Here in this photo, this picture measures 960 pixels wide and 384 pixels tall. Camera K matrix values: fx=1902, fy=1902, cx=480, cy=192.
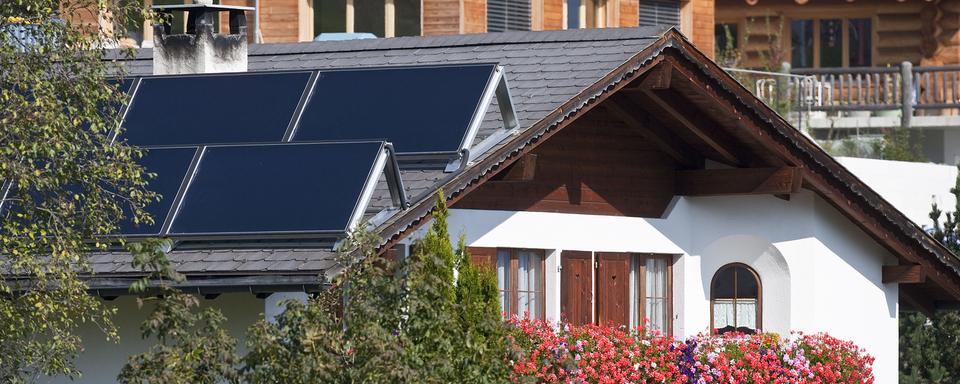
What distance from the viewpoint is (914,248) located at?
19922 millimetres

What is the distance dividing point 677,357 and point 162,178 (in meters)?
5.01

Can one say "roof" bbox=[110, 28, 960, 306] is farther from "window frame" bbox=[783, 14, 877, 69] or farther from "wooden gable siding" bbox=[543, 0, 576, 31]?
"window frame" bbox=[783, 14, 877, 69]

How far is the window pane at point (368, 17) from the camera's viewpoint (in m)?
29.5

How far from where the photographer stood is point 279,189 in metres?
14.1

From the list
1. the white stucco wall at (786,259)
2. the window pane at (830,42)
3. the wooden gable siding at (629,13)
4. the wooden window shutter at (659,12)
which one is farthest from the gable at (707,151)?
the window pane at (830,42)

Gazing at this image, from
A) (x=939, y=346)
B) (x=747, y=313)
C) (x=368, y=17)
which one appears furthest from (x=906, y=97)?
(x=747, y=313)

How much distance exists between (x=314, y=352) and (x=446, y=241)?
196 centimetres

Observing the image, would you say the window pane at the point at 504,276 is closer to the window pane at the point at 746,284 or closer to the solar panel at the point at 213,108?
the solar panel at the point at 213,108

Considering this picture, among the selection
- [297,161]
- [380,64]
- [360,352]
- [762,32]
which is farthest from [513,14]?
[360,352]

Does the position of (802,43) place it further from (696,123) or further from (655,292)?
(696,123)

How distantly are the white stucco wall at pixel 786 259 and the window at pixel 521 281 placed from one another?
113cm

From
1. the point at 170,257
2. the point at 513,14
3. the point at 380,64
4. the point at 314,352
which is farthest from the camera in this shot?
the point at 513,14

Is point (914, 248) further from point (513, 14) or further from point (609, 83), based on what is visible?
point (513, 14)

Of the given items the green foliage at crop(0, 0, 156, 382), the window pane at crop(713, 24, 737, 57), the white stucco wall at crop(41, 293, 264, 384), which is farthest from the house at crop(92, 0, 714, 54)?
the green foliage at crop(0, 0, 156, 382)
